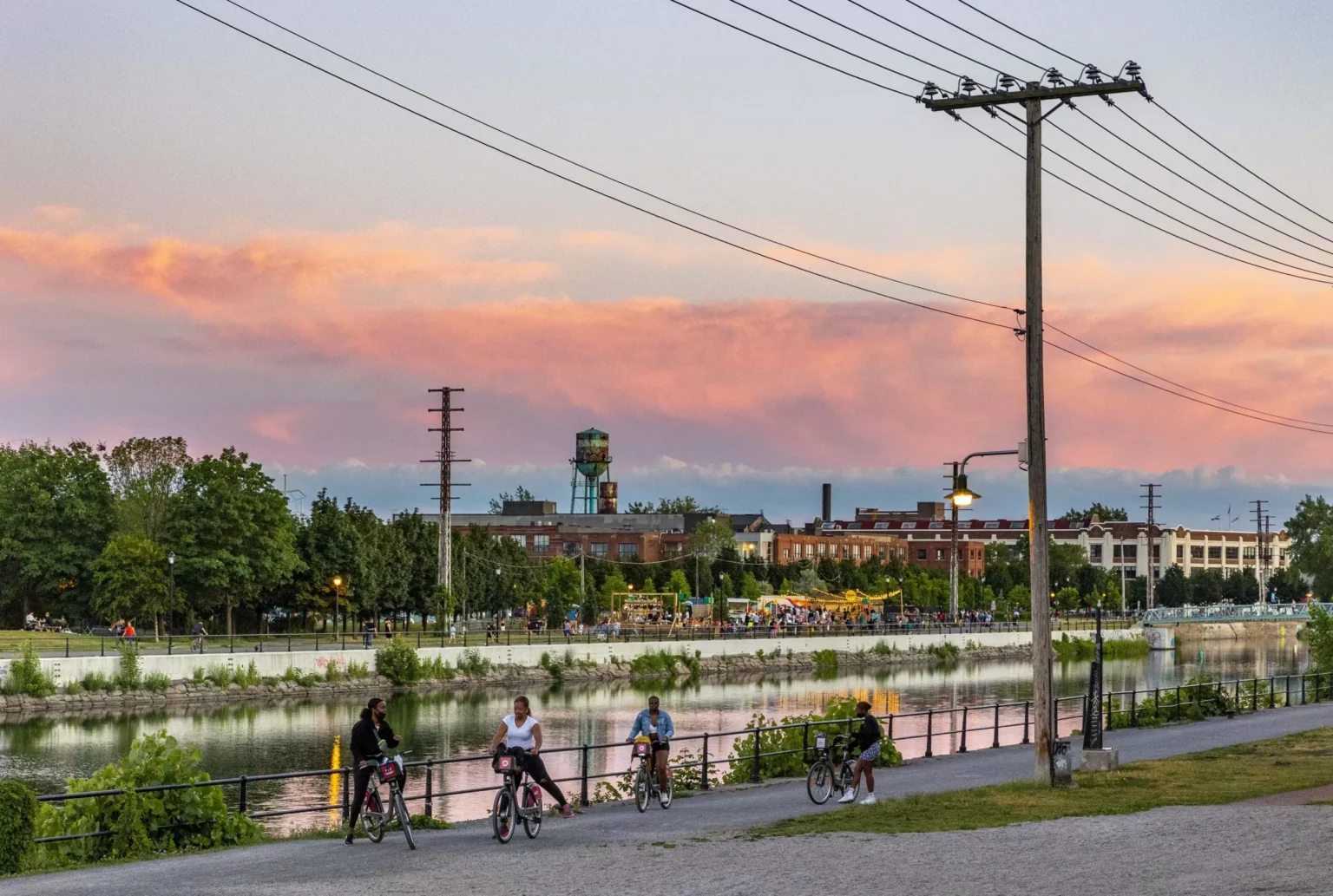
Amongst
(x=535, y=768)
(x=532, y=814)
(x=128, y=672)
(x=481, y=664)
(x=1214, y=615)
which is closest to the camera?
(x=535, y=768)

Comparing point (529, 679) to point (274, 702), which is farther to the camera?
point (529, 679)

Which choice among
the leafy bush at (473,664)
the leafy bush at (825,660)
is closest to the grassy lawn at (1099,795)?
the leafy bush at (473,664)

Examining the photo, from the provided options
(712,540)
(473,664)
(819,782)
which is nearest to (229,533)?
(473,664)

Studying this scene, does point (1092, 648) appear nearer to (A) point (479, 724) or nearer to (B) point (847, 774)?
(A) point (479, 724)

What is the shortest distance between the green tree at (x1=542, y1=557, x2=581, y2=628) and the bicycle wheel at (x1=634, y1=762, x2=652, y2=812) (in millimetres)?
98873

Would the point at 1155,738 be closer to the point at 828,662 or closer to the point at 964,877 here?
the point at 964,877

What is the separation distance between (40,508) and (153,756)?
256ft

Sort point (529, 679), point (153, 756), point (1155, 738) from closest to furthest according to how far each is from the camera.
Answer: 1. point (153, 756)
2. point (1155, 738)
3. point (529, 679)

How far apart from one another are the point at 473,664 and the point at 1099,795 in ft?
197

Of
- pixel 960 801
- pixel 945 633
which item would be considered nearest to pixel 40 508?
pixel 945 633

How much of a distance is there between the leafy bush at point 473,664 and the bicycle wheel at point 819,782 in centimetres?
5761

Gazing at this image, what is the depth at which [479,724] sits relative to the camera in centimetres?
Result: 6662

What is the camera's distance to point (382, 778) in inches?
891

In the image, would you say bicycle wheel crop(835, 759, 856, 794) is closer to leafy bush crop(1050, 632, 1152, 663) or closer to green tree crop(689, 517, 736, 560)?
leafy bush crop(1050, 632, 1152, 663)
